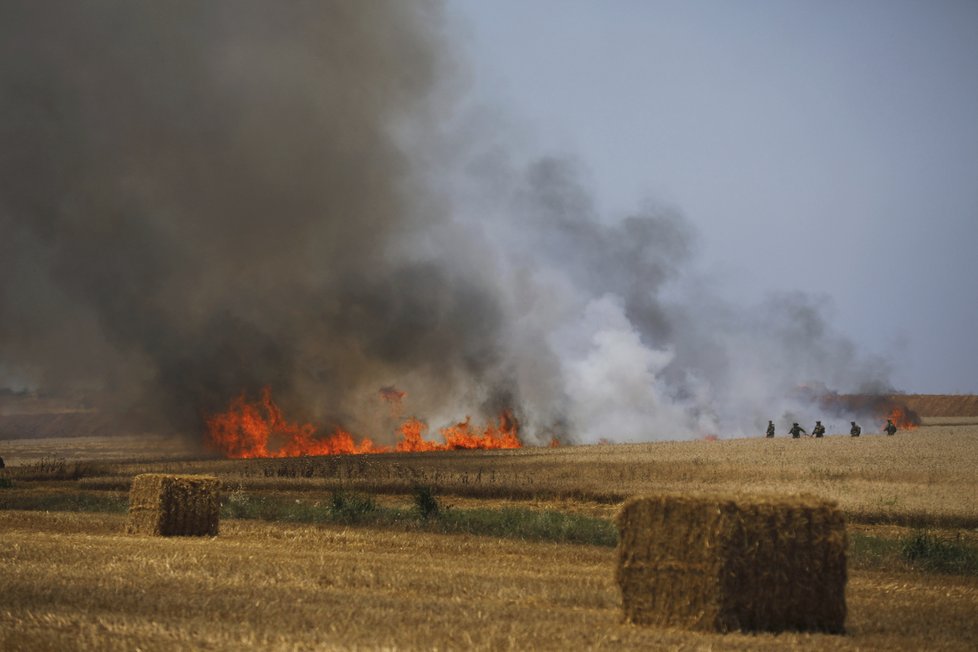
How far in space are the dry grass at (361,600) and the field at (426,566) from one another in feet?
0.13

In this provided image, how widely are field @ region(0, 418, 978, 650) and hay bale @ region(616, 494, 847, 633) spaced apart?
34 cm

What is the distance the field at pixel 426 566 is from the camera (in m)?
11.0

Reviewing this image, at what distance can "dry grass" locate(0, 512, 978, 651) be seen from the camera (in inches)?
421

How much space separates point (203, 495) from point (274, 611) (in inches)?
390

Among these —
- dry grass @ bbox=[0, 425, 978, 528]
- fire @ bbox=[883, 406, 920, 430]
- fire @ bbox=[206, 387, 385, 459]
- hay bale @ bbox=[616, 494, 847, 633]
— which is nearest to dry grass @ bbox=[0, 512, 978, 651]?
hay bale @ bbox=[616, 494, 847, 633]

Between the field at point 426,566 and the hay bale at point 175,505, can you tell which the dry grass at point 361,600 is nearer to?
the field at point 426,566

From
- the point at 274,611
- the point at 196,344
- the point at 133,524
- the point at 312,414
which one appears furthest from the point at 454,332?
the point at 274,611

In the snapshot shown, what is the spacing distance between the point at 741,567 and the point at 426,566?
611 cm

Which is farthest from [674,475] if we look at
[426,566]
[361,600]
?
[361,600]

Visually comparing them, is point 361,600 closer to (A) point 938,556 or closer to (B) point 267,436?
(A) point 938,556

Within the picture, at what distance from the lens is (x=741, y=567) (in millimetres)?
11727

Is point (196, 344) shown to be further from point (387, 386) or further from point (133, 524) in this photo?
point (133, 524)

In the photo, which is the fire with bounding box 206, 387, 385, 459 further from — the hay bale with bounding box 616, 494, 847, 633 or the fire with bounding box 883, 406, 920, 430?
the hay bale with bounding box 616, 494, 847, 633

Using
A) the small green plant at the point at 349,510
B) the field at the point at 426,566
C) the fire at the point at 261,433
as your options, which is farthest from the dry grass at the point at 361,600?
the fire at the point at 261,433
